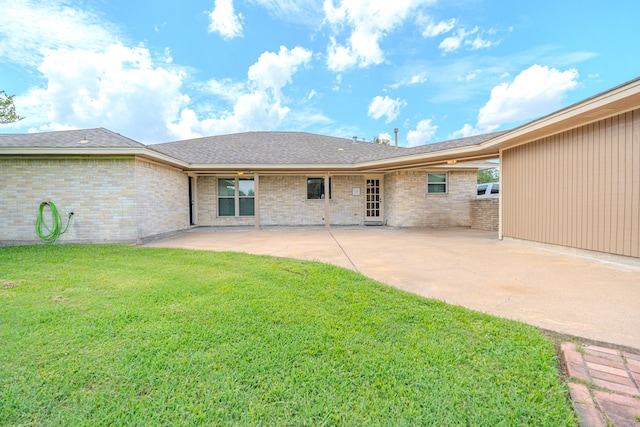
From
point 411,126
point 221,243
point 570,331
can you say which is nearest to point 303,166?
point 221,243

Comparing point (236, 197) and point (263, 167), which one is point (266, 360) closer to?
point (263, 167)

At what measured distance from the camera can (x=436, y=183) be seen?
11570 millimetres

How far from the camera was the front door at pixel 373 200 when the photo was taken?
490 inches

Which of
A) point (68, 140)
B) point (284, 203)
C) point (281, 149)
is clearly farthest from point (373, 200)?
point (68, 140)

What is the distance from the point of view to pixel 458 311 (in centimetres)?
282

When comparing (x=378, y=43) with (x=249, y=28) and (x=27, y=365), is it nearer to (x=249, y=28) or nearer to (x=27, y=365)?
(x=249, y=28)

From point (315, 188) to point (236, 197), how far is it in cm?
355

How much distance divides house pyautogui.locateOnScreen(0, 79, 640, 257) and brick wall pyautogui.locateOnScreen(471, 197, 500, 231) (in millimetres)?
68

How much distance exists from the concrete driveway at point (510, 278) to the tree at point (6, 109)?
56.3ft

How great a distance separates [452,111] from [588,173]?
1593cm

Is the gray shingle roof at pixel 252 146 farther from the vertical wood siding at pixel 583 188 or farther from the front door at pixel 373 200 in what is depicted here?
the vertical wood siding at pixel 583 188

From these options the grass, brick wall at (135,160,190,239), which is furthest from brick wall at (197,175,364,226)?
the grass

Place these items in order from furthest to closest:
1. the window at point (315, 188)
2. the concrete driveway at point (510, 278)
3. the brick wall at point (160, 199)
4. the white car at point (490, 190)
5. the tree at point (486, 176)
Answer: the tree at point (486, 176), the white car at point (490, 190), the window at point (315, 188), the brick wall at point (160, 199), the concrete driveway at point (510, 278)

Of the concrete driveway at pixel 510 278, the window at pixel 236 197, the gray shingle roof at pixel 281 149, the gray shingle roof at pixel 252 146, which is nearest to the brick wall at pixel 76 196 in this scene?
the gray shingle roof at pixel 252 146
